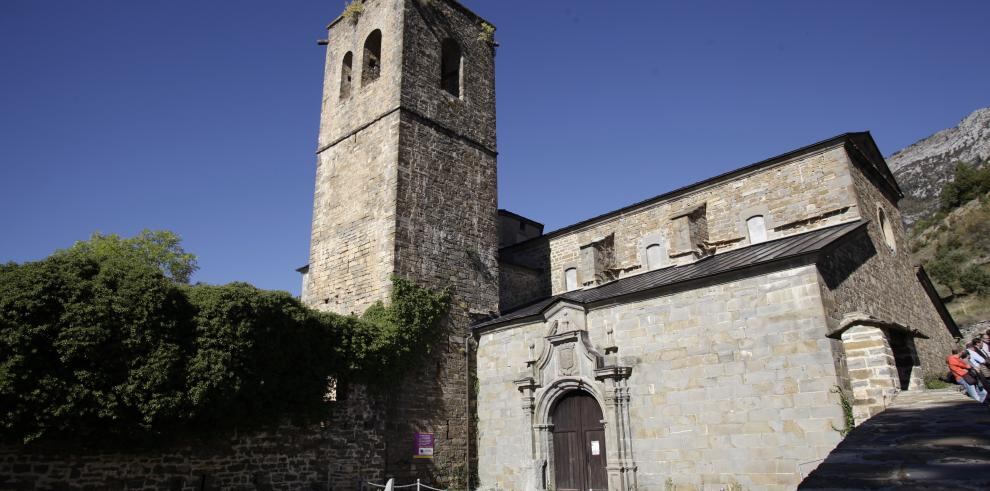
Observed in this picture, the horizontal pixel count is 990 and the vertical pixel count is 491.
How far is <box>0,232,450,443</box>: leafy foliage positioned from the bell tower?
2704 millimetres

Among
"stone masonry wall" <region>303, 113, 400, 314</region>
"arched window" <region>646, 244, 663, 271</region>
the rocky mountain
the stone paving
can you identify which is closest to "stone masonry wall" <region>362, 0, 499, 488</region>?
"stone masonry wall" <region>303, 113, 400, 314</region>

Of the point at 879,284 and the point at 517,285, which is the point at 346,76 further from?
the point at 879,284

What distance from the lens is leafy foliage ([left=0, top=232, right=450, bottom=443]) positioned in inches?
376

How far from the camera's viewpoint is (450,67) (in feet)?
66.6

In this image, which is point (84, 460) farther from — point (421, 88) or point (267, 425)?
point (421, 88)

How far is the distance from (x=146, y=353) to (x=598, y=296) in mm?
9755

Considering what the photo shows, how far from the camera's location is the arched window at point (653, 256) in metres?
18.3

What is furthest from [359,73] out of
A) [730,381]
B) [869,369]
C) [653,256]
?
[869,369]

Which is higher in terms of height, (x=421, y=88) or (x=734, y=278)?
(x=421, y=88)

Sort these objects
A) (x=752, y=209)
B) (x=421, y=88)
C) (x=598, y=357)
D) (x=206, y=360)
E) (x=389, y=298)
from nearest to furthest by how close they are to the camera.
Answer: (x=206, y=360) < (x=598, y=357) < (x=389, y=298) < (x=752, y=209) < (x=421, y=88)

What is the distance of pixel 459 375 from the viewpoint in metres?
16.3

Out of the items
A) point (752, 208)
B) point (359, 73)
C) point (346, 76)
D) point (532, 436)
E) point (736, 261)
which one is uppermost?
point (346, 76)

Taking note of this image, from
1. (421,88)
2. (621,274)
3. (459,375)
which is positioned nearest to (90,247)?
(421,88)

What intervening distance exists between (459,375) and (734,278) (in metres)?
7.66
